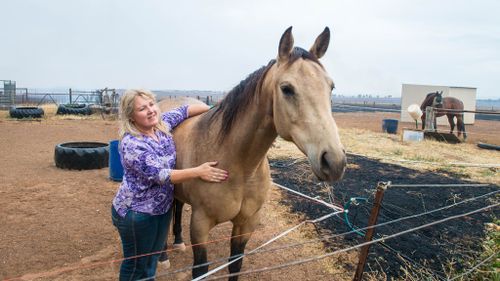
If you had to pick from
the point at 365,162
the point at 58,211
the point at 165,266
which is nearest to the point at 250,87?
the point at 165,266

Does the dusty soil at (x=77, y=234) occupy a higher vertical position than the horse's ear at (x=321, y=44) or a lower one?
lower

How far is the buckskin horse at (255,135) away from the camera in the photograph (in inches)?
72.6

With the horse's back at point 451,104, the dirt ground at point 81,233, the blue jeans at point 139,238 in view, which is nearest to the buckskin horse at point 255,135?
the blue jeans at point 139,238

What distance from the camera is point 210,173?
2.27 meters

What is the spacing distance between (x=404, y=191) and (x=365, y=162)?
264 centimetres

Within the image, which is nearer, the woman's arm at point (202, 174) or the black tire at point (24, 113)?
the woman's arm at point (202, 174)

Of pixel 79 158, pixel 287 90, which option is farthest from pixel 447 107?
pixel 287 90

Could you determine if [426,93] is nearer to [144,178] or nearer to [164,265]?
[164,265]

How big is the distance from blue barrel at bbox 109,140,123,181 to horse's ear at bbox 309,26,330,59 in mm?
4767

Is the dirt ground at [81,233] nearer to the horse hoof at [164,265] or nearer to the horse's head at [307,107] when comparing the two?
the horse hoof at [164,265]

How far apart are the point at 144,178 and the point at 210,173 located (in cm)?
40

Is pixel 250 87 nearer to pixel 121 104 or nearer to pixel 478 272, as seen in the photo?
pixel 121 104

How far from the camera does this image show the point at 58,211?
4.96 meters

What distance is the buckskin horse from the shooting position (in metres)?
1.84
